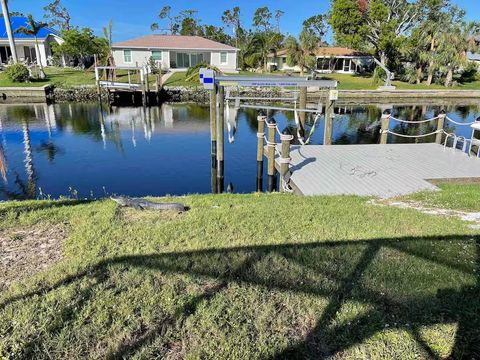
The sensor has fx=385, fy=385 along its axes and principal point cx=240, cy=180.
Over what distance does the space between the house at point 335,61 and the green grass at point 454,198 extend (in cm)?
3826

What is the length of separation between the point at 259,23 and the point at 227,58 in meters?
29.7

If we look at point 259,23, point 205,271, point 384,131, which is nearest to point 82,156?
point 384,131

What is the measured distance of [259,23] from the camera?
211 ft

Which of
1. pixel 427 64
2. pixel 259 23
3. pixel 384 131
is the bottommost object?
pixel 384 131

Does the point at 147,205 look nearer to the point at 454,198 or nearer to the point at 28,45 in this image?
the point at 454,198

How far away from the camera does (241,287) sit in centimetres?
366

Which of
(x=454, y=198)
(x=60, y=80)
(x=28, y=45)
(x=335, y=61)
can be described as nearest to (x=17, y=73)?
(x=60, y=80)

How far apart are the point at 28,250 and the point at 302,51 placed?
1477 inches

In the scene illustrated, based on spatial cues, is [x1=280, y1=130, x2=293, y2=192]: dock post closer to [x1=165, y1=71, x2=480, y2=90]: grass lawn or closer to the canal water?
the canal water

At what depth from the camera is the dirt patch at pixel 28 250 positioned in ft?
13.1

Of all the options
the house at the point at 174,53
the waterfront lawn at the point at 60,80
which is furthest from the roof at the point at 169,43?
the waterfront lawn at the point at 60,80

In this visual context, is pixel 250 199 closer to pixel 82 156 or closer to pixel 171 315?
pixel 171 315

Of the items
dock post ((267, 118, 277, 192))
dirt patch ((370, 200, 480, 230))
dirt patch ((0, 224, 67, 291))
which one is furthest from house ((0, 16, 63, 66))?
dirt patch ((370, 200, 480, 230))

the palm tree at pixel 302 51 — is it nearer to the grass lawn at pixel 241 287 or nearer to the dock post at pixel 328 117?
the dock post at pixel 328 117
